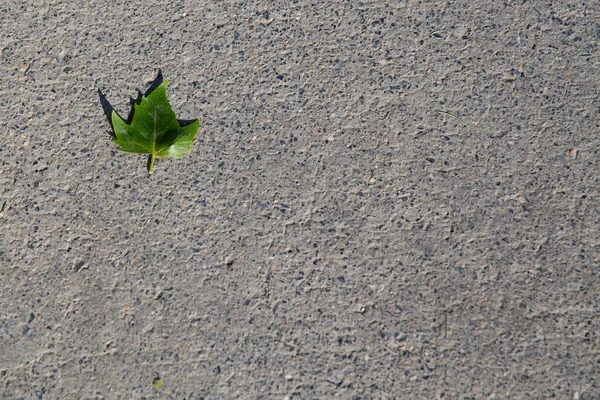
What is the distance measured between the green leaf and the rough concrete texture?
0.06 m

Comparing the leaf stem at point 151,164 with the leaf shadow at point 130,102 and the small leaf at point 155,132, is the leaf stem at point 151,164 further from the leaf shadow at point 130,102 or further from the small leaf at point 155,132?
the leaf shadow at point 130,102

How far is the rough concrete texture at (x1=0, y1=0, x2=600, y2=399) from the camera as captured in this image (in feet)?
6.87

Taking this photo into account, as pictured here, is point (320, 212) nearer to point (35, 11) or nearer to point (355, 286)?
point (355, 286)

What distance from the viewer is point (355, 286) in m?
2.16

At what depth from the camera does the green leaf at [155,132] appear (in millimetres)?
2258

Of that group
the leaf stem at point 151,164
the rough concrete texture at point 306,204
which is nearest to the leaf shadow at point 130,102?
the rough concrete texture at point 306,204

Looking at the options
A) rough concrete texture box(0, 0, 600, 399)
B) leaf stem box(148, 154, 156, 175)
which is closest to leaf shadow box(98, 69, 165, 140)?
rough concrete texture box(0, 0, 600, 399)

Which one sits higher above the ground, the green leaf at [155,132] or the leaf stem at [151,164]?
the green leaf at [155,132]

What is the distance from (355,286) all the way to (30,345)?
3.98ft

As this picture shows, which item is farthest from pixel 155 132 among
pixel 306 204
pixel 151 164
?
pixel 306 204

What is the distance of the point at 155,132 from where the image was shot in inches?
89.4

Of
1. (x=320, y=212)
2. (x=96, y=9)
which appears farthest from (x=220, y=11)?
(x=320, y=212)

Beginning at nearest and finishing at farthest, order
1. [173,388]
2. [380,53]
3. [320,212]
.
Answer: [173,388] < [320,212] < [380,53]

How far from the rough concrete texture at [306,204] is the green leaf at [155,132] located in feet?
0.20
